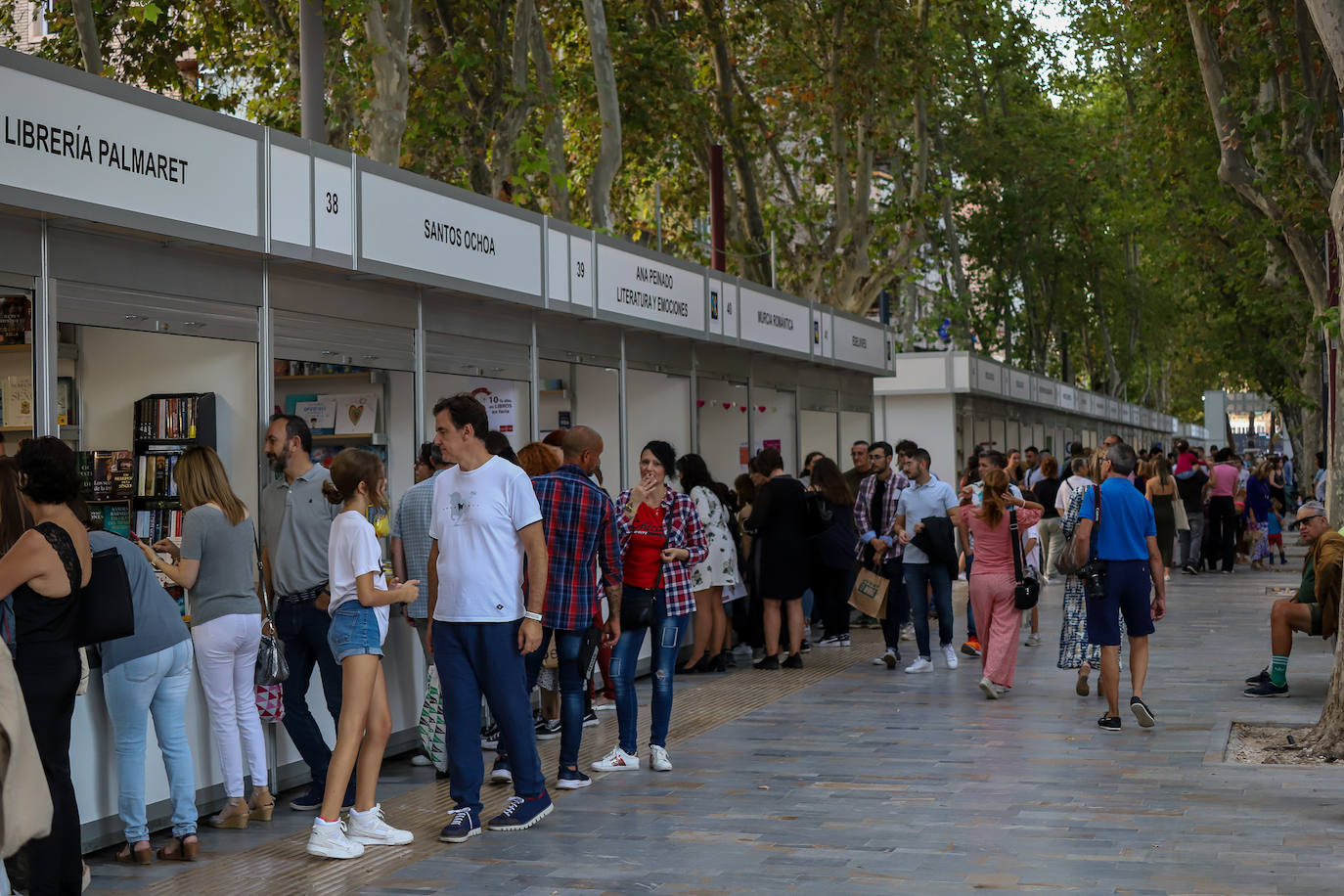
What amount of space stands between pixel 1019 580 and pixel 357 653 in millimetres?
5597

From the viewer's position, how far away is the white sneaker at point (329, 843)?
624cm

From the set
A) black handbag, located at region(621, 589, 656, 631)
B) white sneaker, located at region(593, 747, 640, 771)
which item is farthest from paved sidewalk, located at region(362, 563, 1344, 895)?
Answer: black handbag, located at region(621, 589, 656, 631)

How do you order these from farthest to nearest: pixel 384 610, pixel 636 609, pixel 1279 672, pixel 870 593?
pixel 870 593 → pixel 1279 672 → pixel 636 609 → pixel 384 610

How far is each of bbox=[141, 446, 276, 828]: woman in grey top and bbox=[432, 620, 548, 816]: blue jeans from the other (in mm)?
873

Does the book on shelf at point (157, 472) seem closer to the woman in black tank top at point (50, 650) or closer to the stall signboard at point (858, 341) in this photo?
the woman in black tank top at point (50, 650)

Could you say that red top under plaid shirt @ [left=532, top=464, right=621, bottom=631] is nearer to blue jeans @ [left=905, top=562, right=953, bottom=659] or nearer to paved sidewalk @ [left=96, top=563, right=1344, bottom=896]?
paved sidewalk @ [left=96, top=563, right=1344, bottom=896]

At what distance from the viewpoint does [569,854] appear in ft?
20.6

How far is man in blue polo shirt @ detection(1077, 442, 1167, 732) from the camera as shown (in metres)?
9.02

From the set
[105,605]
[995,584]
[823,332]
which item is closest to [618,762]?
[105,605]

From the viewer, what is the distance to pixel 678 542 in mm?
8062

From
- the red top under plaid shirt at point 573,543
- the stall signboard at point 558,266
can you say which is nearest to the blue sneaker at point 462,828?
the red top under plaid shirt at point 573,543

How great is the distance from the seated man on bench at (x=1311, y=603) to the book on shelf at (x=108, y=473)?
7.05 meters

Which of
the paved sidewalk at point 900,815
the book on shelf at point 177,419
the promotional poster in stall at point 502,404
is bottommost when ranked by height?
the paved sidewalk at point 900,815

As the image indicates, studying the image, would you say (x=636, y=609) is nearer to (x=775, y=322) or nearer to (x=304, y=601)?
(x=304, y=601)
